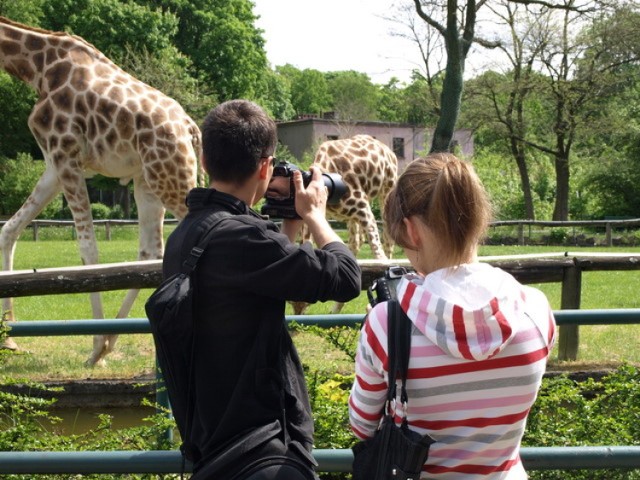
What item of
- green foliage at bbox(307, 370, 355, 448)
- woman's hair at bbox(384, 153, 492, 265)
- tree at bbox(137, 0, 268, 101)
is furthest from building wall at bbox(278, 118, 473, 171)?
woman's hair at bbox(384, 153, 492, 265)

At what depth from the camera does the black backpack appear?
2168 mm

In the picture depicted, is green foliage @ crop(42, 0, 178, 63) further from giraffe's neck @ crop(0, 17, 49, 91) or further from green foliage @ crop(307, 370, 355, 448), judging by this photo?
green foliage @ crop(307, 370, 355, 448)

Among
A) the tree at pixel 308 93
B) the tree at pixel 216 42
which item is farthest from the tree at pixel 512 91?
the tree at pixel 308 93

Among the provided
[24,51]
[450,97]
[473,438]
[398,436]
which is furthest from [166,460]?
[450,97]

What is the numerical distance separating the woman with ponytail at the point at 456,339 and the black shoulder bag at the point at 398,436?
2cm

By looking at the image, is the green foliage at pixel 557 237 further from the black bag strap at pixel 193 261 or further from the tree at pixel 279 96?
the tree at pixel 279 96

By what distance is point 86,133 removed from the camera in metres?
7.39

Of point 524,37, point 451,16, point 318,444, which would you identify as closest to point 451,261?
point 318,444

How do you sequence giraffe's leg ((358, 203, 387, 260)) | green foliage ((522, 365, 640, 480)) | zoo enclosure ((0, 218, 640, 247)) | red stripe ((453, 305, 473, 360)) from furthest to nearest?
zoo enclosure ((0, 218, 640, 247)) → giraffe's leg ((358, 203, 387, 260)) → green foliage ((522, 365, 640, 480)) → red stripe ((453, 305, 473, 360))

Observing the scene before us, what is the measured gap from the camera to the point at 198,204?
2.40 metres

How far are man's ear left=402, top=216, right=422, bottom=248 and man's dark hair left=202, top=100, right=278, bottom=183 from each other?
20.8 inches

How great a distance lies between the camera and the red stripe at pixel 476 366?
1.94 m

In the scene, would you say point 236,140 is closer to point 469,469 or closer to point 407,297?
point 407,297

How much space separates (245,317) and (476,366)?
0.68 meters
